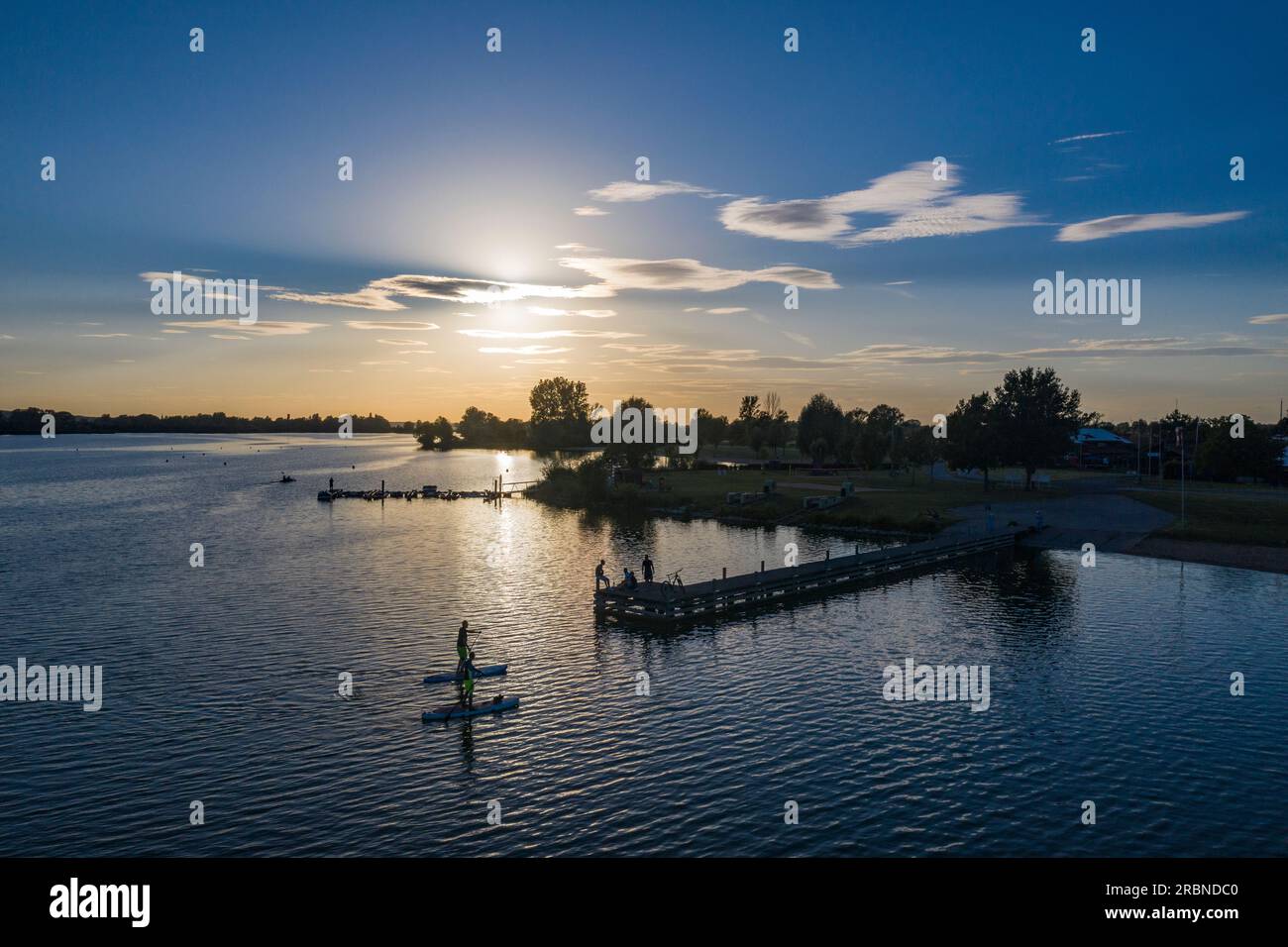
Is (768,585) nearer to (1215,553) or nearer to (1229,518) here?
(1215,553)

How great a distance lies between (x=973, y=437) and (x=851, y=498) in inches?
704

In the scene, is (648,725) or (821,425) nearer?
(648,725)

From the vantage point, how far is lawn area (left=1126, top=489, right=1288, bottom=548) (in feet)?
234

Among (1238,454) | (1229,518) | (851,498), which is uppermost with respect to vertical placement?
(1238,454)

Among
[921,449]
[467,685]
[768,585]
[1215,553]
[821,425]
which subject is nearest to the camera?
[467,685]

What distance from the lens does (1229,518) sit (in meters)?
78.4

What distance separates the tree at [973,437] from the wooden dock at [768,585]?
32342 millimetres

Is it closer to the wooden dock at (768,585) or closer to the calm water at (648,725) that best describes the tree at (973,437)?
the wooden dock at (768,585)

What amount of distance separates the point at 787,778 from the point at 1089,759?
1098cm
